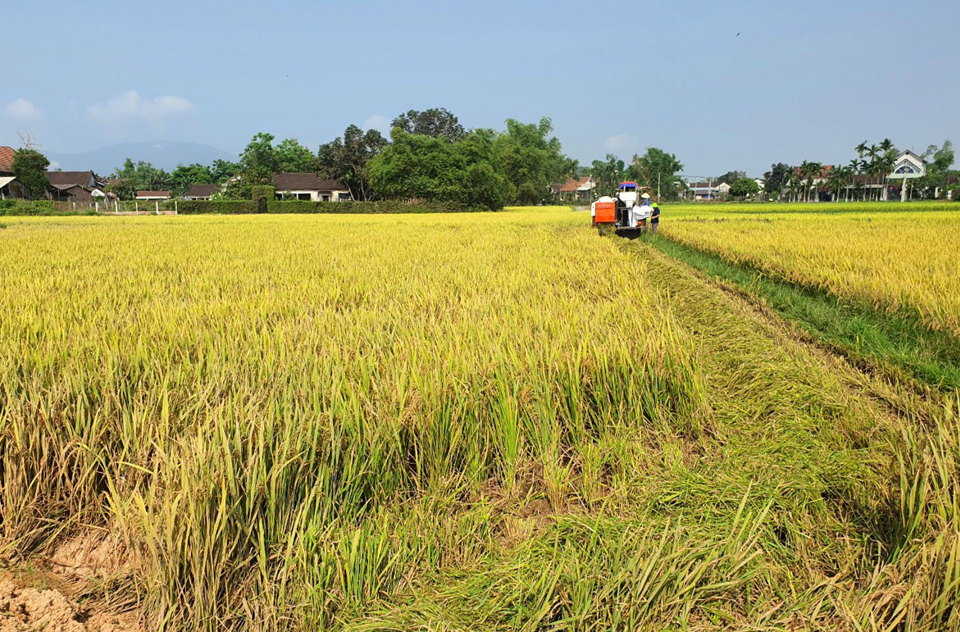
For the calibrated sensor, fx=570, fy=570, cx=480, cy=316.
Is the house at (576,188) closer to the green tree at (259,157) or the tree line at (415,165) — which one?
the tree line at (415,165)

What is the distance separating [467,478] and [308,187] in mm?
65771

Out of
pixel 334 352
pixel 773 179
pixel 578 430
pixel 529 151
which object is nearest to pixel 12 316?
pixel 334 352

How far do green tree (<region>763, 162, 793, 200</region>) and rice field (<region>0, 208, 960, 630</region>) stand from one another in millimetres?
105186

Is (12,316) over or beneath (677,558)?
over

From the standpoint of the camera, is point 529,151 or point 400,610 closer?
point 400,610

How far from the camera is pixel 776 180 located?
100m

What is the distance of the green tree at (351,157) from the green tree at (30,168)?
80.3 feet

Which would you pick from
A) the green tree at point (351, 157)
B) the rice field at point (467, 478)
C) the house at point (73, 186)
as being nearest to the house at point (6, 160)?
the house at point (73, 186)

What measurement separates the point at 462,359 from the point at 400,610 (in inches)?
53.0

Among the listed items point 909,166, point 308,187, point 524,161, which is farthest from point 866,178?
point 308,187

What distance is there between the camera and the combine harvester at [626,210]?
1470 centimetres

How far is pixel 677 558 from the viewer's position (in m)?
1.85

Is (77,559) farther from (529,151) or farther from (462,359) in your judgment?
(529,151)

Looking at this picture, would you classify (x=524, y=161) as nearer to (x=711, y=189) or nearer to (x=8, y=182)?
(x=8, y=182)
